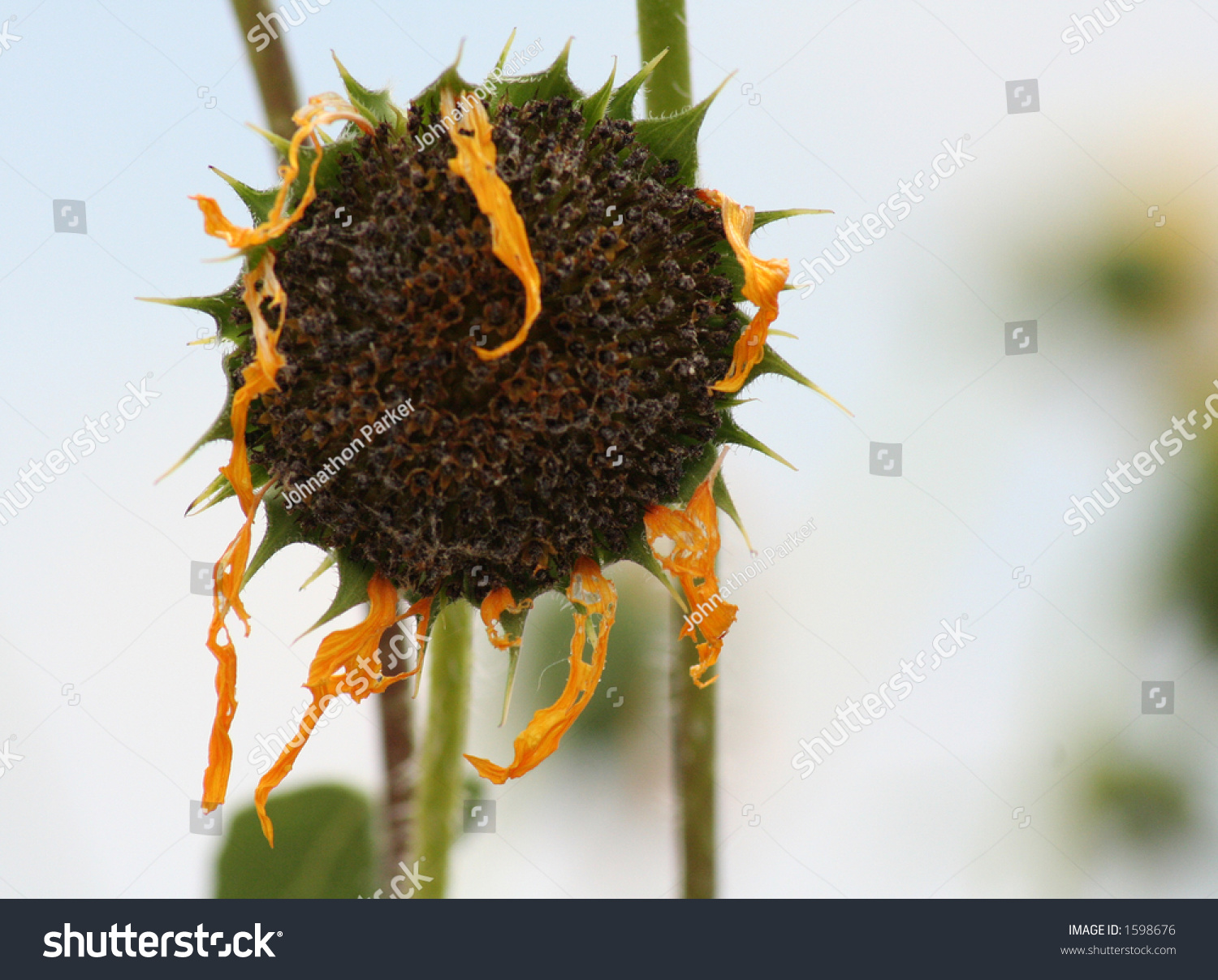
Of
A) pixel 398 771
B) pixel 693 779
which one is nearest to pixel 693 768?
pixel 693 779

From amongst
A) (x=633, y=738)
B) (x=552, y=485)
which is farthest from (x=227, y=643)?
(x=633, y=738)

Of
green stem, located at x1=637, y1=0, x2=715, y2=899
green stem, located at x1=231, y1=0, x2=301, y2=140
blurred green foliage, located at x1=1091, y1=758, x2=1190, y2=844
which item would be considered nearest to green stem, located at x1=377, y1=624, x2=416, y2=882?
green stem, located at x1=637, y1=0, x2=715, y2=899

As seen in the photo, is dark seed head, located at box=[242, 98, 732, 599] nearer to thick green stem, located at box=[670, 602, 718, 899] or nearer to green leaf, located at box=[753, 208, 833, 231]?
green leaf, located at box=[753, 208, 833, 231]

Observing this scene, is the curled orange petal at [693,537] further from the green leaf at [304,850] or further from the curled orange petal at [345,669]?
the green leaf at [304,850]

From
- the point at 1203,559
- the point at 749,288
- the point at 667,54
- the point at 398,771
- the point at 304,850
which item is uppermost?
the point at 667,54

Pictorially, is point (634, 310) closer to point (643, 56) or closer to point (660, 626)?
point (643, 56)

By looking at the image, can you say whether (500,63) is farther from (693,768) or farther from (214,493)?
(693,768)

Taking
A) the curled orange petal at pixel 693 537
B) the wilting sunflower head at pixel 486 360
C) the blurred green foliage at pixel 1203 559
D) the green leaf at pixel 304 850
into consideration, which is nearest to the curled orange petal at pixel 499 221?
the wilting sunflower head at pixel 486 360
